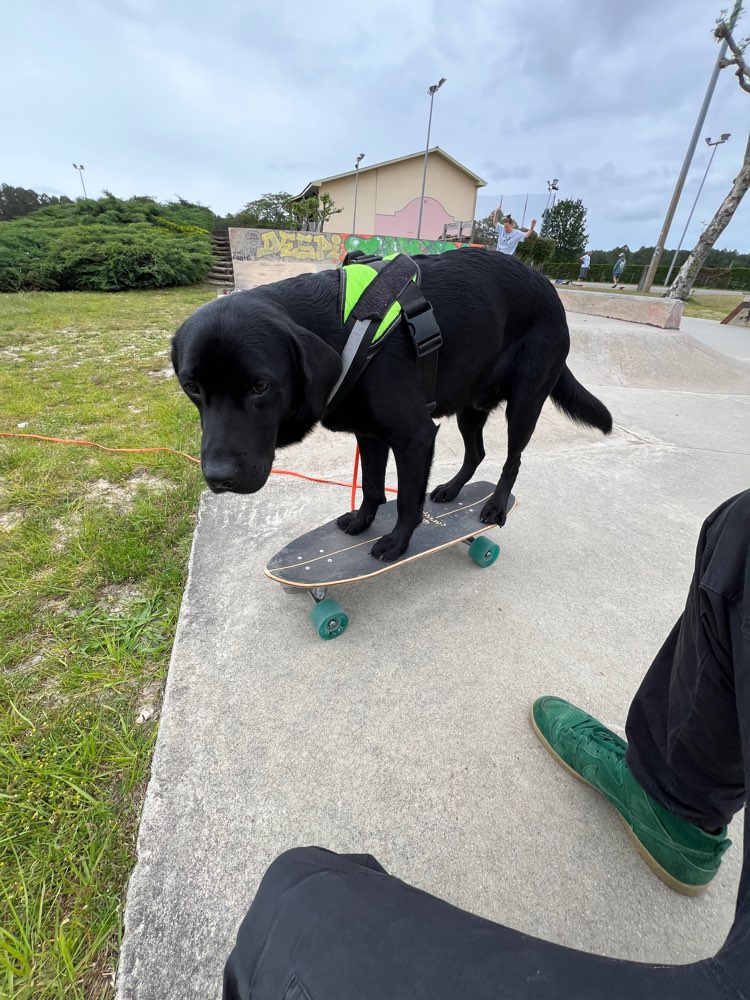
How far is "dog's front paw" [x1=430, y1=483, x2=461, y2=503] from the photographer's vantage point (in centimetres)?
258

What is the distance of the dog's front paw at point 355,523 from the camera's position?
2.22m

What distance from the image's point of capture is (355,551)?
2086 mm

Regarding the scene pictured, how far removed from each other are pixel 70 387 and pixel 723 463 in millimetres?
6221

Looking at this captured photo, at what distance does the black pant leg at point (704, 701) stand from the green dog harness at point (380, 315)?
112cm

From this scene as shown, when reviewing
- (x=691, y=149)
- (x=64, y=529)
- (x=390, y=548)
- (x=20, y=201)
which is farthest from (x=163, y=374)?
(x=20, y=201)

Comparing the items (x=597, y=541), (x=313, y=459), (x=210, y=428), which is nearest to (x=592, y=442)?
(x=597, y=541)

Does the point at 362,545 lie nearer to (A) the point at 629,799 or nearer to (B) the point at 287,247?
(A) the point at 629,799

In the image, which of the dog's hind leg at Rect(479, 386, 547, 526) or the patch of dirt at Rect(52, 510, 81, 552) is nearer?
the dog's hind leg at Rect(479, 386, 547, 526)

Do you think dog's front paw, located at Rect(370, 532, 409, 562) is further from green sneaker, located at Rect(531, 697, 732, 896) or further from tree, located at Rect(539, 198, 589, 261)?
tree, located at Rect(539, 198, 589, 261)

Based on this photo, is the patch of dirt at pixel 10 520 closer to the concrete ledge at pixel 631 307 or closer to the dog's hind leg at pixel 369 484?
the dog's hind leg at pixel 369 484

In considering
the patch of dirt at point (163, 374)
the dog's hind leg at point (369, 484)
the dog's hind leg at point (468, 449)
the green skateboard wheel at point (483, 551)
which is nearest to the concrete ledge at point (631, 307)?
the dog's hind leg at point (468, 449)

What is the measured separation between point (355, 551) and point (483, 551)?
25.9 inches

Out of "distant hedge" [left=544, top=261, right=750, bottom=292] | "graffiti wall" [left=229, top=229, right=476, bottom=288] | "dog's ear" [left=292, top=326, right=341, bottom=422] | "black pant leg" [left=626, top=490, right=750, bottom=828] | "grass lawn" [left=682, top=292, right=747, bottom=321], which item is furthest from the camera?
"distant hedge" [left=544, top=261, right=750, bottom=292]

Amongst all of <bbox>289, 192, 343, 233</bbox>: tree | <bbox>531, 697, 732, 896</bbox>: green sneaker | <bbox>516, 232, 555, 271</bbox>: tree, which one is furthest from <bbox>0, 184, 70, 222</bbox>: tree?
<bbox>531, 697, 732, 896</bbox>: green sneaker
